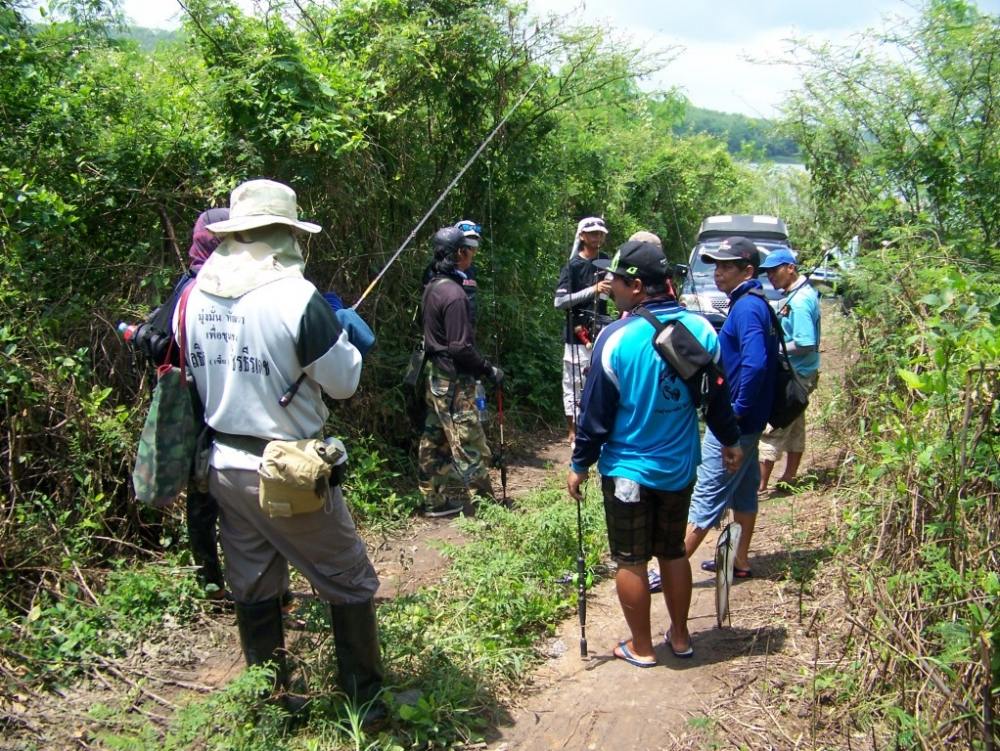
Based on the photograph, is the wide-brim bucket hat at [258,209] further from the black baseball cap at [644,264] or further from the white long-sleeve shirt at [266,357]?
the black baseball cap at [644,264]

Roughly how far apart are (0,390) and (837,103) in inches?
292

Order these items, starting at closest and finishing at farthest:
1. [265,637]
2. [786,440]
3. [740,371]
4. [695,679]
Result: [265,637] → [695,679] → [740,371] → [786,440]

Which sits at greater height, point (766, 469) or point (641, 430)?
point (641, 430)

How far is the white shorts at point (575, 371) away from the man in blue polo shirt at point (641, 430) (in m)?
3.26

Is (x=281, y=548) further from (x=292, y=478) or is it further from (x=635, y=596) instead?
(x=635, y=596)

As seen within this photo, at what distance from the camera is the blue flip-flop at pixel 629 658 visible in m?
3.98

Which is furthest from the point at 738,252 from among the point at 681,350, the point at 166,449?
the point at 166,449

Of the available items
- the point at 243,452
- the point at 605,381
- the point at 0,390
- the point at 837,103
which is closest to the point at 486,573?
the point at 605,381

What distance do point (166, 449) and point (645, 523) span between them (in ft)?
7.03

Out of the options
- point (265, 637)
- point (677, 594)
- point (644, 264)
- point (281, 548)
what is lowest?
point (677, 594)

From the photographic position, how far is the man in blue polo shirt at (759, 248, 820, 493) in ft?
20.3

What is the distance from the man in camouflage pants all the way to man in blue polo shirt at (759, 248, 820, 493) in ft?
7.27

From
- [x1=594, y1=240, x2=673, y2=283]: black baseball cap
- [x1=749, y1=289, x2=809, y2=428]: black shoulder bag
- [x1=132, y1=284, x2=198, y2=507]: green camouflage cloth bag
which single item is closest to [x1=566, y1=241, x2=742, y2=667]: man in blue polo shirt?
[x1=594, y1=240, x2=673, y2=283]: black baseball cap

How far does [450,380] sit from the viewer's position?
6.10 metres
